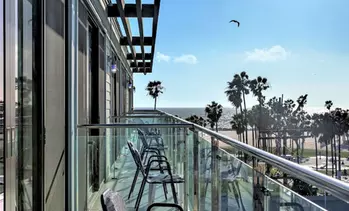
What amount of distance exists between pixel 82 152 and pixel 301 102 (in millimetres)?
42138

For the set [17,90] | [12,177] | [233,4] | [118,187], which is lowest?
[118,187]

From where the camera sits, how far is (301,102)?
42.3 m

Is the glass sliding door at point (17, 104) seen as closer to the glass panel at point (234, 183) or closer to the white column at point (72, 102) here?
the white column at point (72, 102)

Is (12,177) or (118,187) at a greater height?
(12,177)

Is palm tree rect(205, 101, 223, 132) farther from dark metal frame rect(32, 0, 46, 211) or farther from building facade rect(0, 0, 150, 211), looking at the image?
dark metal frame rect(32, 0, 46, 211)

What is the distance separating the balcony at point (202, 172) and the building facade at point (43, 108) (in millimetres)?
92

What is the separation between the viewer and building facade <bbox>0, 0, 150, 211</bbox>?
1.65m

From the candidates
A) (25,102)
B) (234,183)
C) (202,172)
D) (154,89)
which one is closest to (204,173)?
(202,172)

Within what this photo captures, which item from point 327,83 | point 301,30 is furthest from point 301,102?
point 301,30

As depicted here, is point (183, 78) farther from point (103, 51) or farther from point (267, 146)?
point (103, 51)

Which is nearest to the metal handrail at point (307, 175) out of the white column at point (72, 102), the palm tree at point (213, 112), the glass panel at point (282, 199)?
the glass panel at point (282, 199)

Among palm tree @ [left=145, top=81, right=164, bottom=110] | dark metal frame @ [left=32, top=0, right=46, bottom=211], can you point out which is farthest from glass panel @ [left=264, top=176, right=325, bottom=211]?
palm tree @ [left=145, top=81, right=164, bottom=110]

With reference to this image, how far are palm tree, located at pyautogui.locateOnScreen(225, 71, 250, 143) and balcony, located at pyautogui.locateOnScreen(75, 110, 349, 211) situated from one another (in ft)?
108

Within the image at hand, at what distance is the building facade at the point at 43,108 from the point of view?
1654 mm
